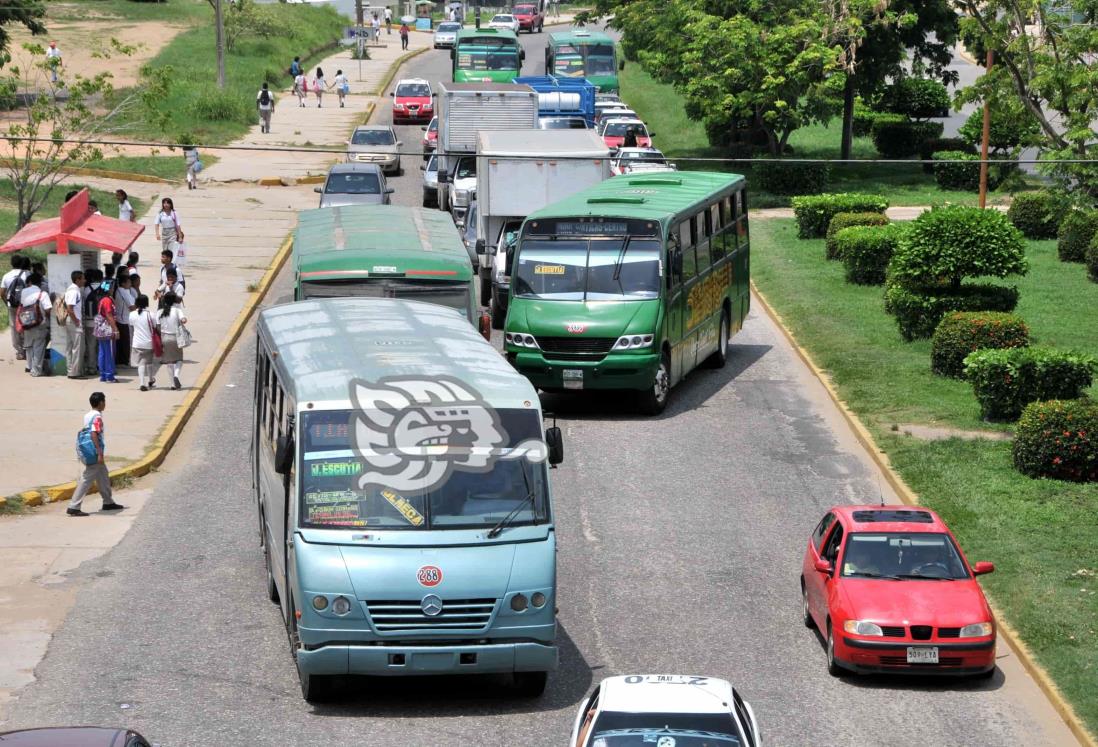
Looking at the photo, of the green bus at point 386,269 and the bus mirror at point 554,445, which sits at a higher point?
the green bus at point 386,269

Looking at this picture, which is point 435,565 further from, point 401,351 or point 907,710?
point 907,710

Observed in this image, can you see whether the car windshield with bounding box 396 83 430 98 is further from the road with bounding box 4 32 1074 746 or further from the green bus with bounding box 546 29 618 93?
the road with bounding box 4 32 1074 746

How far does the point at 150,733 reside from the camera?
13.1 metres

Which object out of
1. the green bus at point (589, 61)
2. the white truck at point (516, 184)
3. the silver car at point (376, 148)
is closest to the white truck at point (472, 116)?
the silver car at point (376, 148)

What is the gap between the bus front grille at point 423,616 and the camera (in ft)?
43.4

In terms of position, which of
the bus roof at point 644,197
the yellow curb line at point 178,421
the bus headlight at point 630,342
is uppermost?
the bus roof at point 644,197

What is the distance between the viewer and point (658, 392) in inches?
997

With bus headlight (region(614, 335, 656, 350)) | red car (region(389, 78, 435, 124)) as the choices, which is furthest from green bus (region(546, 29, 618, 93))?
bus headlight (region(614, 335, 656, 350))

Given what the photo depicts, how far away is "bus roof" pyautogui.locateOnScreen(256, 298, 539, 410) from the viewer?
14.5 m

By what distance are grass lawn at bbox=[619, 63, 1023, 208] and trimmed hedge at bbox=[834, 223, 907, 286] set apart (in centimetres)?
514

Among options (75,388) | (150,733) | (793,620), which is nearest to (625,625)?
(793,620)

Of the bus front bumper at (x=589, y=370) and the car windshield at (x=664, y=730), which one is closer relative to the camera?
the car windshield at (x=664, y=730)

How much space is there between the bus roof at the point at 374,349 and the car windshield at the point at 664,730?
13.4 feet

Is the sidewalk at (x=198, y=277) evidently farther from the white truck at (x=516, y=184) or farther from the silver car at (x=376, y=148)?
the white truck at (x=516, y=184)
